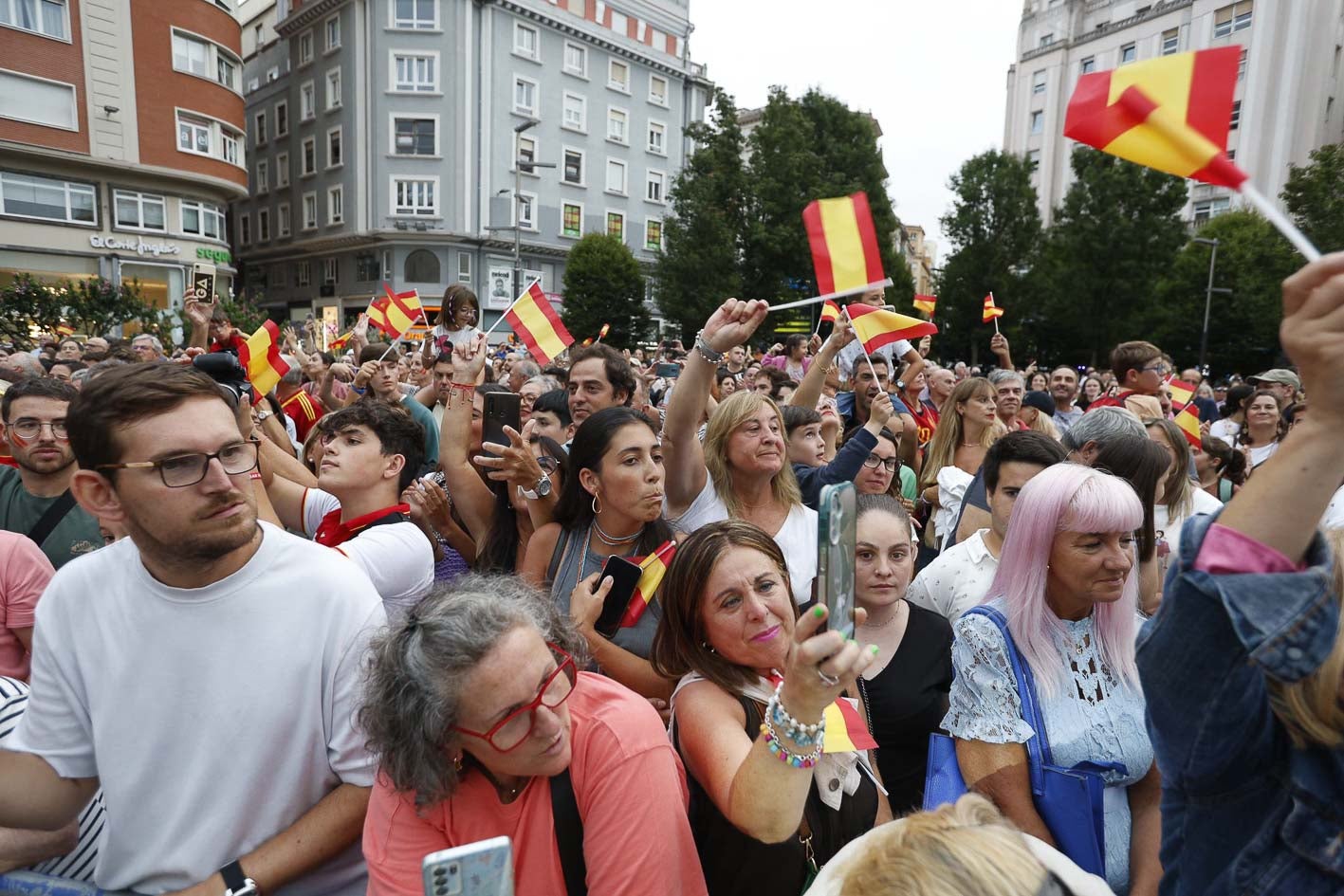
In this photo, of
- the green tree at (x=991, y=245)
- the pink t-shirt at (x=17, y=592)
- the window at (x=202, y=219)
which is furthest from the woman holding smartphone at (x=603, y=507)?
the green tree at (x=991, y=245)

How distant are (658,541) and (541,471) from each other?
29.3 inches

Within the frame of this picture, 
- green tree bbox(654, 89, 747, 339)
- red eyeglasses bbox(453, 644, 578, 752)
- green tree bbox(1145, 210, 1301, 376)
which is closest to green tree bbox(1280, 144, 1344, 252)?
green tree bbox(1145, 210, 1301, 376)

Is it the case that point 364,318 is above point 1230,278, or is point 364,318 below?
below

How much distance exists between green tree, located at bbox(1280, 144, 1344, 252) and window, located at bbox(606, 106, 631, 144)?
3096 cm

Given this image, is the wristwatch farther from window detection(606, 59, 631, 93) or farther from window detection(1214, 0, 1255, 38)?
window detection(1214, 0, 1255, 38)

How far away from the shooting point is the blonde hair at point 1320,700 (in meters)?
1.00

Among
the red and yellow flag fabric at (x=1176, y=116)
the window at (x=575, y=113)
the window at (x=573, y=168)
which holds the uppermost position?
the window at (x=575, y=113)

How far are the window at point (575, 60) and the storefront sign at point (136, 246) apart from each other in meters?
21.6

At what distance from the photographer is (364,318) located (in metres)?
10.5

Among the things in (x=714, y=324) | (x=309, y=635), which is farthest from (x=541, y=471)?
(x=309, y=635)

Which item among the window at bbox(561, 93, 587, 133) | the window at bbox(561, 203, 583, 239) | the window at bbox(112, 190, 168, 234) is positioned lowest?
the window at bbox(112, 190, 168, 234)

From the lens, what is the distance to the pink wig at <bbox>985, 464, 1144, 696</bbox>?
2129mm

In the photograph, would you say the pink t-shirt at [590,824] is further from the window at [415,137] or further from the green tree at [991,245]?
the window at [415,137]

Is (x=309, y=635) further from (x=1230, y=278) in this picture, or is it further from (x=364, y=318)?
(x=1230, y=278)
